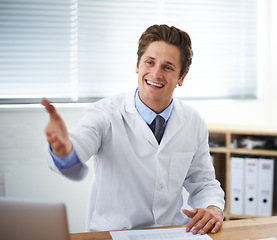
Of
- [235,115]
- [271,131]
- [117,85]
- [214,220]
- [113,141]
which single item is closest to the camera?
[214,220]

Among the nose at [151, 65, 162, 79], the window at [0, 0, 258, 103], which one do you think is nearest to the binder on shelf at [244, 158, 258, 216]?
the window at [0, 0, 258, 103]

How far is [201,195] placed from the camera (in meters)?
1.48

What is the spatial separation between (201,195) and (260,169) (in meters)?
1.18

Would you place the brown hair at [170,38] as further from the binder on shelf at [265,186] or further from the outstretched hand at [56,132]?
the binder on shelf at [265,186]

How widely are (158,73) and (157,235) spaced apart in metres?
0.65

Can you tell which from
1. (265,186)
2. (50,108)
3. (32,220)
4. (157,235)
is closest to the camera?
(32,220)

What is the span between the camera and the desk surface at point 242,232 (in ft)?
3.80

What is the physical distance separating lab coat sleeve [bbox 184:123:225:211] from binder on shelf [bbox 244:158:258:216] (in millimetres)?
1053


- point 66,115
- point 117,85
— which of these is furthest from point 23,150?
point 117,85

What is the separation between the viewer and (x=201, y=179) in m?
1.55

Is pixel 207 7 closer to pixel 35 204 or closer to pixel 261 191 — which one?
pixel 261 191

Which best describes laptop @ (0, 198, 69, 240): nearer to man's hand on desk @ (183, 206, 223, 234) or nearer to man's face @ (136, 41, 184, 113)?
man's hand on desk @ (183, 206, 223, 234)

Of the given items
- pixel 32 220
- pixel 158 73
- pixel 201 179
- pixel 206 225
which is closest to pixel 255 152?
pixel 201 179

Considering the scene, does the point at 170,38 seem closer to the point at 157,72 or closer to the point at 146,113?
the point at 157,72
